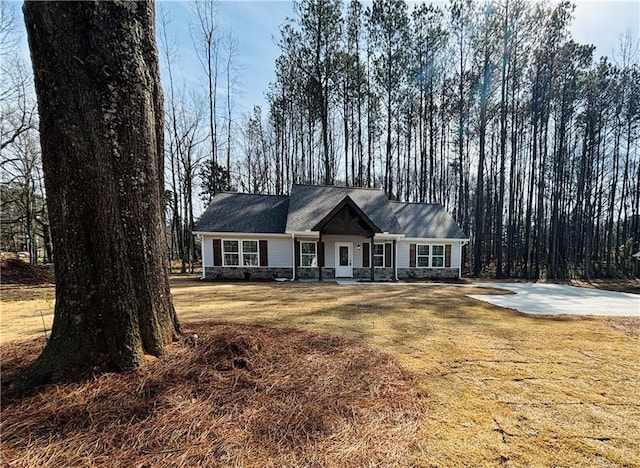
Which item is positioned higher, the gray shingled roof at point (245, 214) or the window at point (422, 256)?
the gray shingled roof at point (245, 214)

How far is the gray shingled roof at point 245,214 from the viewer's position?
15.0 metres

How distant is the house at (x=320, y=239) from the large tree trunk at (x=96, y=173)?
37.0ft

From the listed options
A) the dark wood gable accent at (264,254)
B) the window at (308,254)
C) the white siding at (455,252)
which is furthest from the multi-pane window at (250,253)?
the white siding at (455,252)

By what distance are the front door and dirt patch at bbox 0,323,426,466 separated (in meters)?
12.7

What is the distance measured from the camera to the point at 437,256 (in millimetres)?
17031

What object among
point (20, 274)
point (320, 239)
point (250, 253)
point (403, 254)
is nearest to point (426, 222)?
point (403, 254)

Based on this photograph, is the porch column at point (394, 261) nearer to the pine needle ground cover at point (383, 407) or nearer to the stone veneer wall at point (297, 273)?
the stone veneer wall at point (297, 273)

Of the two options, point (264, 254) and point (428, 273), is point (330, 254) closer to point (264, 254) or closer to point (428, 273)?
point (264, 254)

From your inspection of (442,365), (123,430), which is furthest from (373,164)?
(123,430)

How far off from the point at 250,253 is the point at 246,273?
1109 millimetres

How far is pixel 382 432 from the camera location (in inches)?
77.2

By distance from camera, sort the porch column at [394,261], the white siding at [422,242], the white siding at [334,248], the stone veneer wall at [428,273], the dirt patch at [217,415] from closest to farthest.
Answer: the dirt patch at [217,415] → the white siding at [334,248] → the porch column at [394,261] → the stone veneer wall at [428,273] → the white siding at [422,242]

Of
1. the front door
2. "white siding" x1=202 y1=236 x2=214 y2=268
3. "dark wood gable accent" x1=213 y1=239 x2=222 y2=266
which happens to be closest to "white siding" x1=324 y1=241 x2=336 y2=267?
the front door

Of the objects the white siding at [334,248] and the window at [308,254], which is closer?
the white siding at [334,248]
